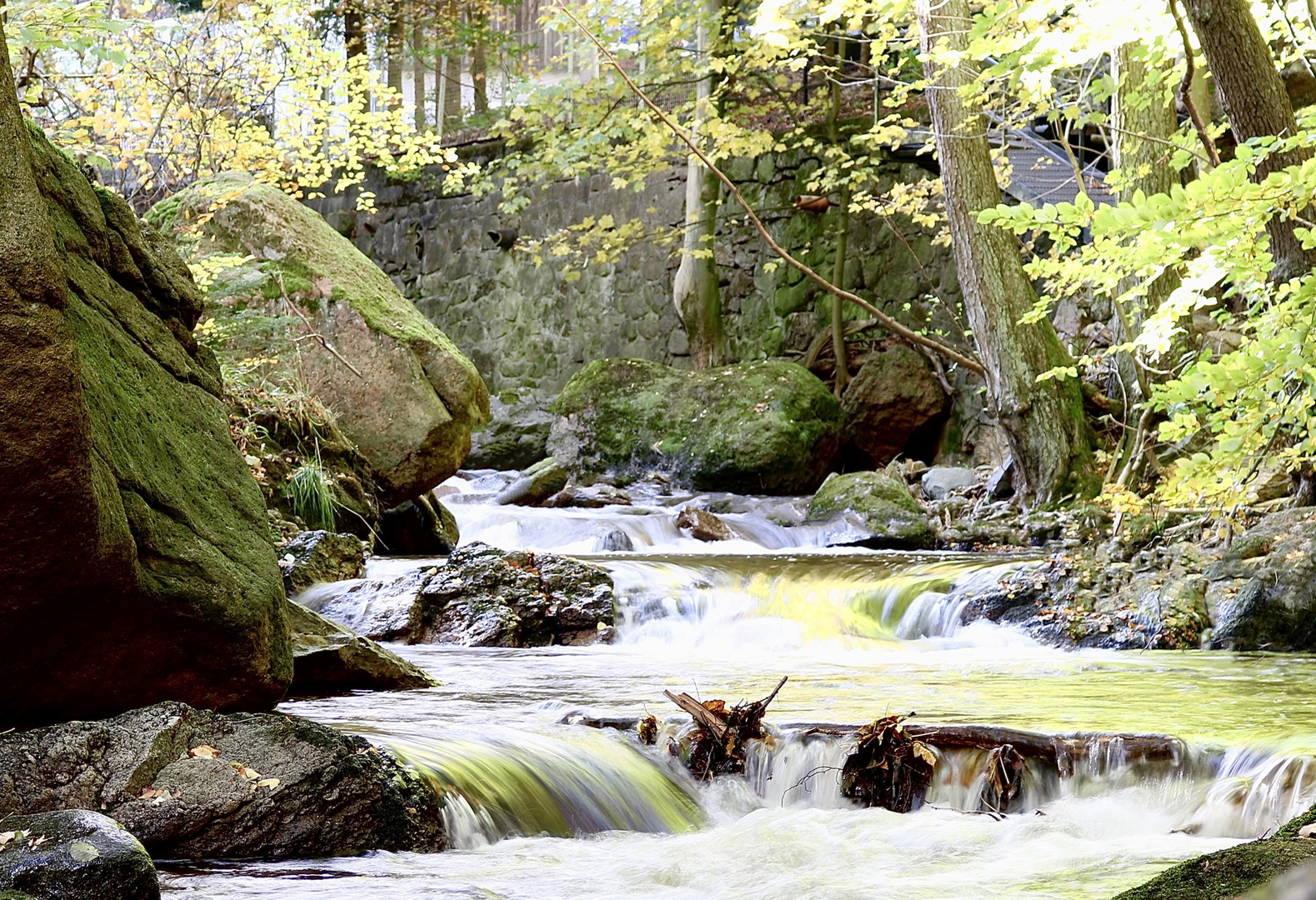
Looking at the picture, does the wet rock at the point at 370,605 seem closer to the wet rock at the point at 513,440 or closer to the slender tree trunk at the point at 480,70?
the wet rock at the point at 513,440

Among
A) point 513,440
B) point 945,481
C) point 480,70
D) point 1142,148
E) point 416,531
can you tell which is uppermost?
point 480,70

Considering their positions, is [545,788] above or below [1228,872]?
below

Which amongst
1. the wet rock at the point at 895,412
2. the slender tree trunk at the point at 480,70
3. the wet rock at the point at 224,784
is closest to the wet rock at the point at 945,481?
the wet rock at the point at 895,412

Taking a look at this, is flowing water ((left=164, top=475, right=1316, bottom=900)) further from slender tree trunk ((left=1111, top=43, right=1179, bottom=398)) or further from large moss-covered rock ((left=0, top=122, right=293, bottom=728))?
slender tree trunk ((left=1111, top=43, right=1179, bottom=398))

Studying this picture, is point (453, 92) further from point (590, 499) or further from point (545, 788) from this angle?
point (545, 788)

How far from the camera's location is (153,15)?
14633mm

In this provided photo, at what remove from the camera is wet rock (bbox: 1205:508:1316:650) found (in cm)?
569

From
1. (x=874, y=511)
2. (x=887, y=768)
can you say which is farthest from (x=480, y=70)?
(x=887, y=768)

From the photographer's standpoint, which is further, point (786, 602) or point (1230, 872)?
point (786, 602)

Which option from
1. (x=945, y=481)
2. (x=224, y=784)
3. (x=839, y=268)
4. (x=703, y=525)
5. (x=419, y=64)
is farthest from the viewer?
(x=419, y=64)

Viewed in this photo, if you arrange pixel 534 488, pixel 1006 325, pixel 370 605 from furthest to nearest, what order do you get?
pixel 534 488 → pixel 1006 325 → pixel 370 605

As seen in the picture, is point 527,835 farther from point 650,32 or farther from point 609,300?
point 609,300

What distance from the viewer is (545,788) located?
11.3ft

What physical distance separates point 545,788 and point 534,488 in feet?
27.0
